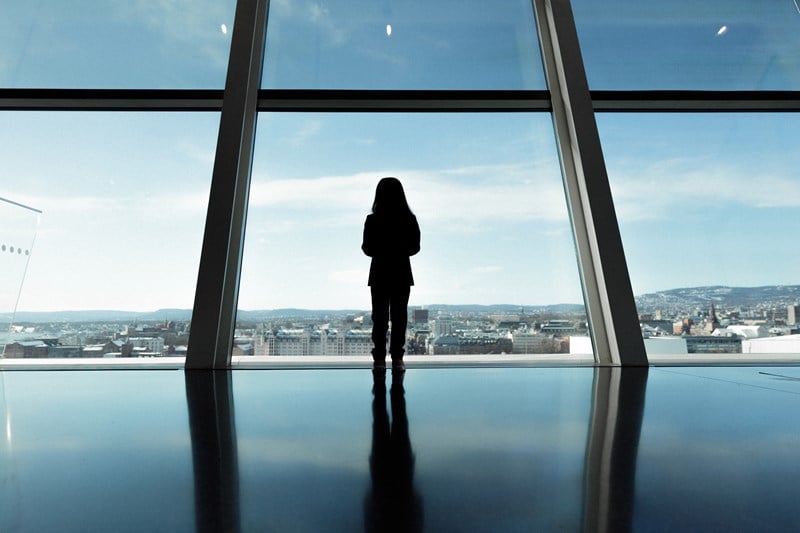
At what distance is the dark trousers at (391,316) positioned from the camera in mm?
3439

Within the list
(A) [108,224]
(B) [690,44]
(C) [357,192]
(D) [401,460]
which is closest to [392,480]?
(D) [401,460]

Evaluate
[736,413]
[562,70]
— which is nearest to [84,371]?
[736,413]

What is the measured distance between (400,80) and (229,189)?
1.59m

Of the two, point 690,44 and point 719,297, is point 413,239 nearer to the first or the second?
point 719,297

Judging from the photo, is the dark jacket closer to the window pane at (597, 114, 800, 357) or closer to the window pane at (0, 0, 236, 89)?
the window pane at (597, 114, 800, 357)

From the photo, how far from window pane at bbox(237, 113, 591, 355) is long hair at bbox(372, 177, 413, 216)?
2.30 feet

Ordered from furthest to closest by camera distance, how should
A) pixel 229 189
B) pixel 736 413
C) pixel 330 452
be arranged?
pixel 229 189, pixel 736 413, pixel 330 452

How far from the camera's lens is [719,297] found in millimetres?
4180

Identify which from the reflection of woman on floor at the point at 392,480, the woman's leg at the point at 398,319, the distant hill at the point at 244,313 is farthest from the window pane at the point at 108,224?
the reflection of woman on floor at the point at 392,480

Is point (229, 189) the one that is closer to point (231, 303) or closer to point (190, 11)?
point (231, 303)

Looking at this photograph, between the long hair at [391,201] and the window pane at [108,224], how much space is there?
1.43 m

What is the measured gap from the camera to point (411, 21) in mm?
4641

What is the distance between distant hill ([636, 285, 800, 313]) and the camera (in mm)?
4094

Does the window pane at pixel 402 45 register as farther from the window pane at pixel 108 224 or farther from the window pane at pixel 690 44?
the window pane at pixel 108 224
